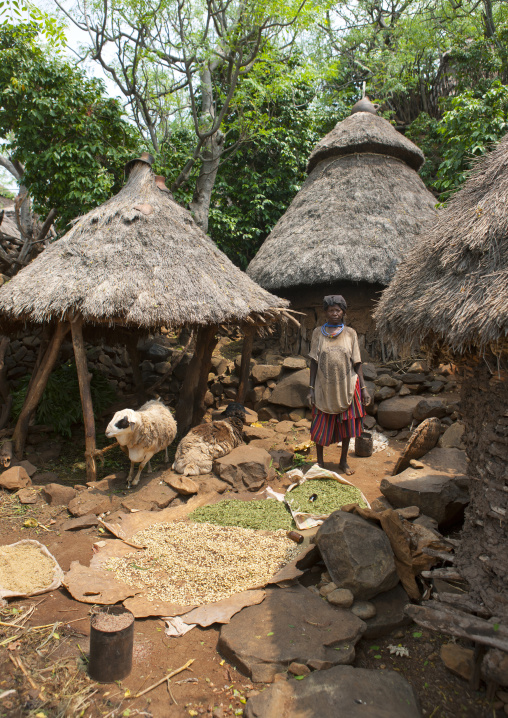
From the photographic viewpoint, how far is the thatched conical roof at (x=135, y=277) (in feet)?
17.9

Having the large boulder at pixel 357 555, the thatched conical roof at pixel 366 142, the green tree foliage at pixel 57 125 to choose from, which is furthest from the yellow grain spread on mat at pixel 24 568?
the thatched conical roof at pixel 366 142

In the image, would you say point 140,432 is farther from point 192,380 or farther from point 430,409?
point 430,409

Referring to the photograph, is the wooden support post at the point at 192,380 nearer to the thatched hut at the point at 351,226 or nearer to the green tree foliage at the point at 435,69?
the thatched hut at the point at 351,226

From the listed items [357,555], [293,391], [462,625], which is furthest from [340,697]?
[293,391]

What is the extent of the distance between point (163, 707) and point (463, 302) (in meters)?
2.69

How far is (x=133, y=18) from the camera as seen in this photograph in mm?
10062

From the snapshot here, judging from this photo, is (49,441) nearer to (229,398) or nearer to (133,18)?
(229,398)

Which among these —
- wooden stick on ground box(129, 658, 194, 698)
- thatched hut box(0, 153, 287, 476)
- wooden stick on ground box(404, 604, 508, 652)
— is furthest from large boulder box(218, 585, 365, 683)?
thatched hut box(0, 153, 287, 476)

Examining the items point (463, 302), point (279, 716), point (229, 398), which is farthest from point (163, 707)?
point (229, 398)

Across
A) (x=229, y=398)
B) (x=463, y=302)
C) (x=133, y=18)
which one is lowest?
(x=229, y=398)

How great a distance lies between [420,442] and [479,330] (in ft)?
7.83

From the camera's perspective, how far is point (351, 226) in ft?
27.9

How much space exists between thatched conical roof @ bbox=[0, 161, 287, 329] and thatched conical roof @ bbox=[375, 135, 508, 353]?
8.69 ft

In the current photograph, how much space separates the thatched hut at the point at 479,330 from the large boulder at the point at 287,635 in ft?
2.65
